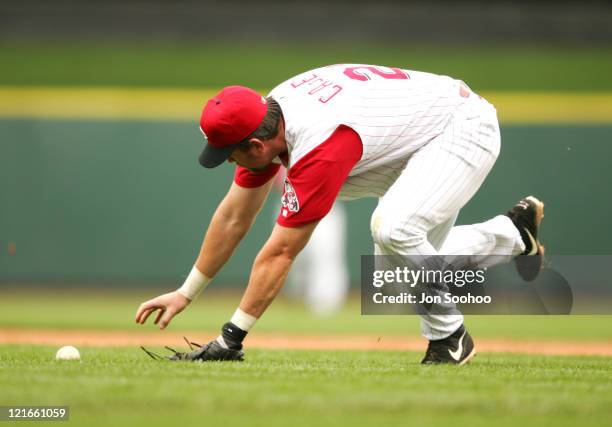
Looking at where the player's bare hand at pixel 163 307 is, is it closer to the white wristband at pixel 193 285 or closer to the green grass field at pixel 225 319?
the white wristband at pixel 193 285

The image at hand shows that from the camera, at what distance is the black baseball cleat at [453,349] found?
452 centimetres

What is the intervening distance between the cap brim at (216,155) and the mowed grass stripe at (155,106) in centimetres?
803

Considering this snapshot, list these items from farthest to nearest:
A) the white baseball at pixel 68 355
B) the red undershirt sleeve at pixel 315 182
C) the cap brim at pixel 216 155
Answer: the white baseball at pixel 68 355 → the cap brim at pixel 216 155 → the red undershirt sleeve at pixel 315 182

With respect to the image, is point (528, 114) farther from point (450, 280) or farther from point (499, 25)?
point (450, 280)

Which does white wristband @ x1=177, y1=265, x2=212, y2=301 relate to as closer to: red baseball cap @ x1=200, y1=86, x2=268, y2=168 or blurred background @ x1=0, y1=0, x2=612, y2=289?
red baseball cap @ x1=200, y1=86, x2=268, y2=168

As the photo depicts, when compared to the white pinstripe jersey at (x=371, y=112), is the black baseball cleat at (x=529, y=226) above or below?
below

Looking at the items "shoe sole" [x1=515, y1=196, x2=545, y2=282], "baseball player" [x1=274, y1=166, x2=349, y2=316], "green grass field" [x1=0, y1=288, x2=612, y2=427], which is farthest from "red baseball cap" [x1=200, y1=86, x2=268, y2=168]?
Result: "baseball player" [x1=274, y1=166, x2=349, y2=316]

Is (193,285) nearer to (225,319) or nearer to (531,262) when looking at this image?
(531,262)

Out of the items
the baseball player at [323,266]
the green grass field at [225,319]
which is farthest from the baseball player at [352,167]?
the baseball player at [323,266]

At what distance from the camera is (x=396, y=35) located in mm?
17688

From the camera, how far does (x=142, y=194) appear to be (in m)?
12.1

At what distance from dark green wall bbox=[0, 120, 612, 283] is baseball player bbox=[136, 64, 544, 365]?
6918 millimetres

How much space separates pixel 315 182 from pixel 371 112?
0.50m

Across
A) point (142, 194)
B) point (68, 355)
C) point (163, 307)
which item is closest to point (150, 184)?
point (142, 194)
